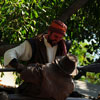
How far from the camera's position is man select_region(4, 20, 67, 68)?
2967 mm

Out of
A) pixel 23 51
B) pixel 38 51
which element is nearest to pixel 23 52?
pixel 23 51

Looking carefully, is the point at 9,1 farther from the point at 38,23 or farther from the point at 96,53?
the point at 96,53

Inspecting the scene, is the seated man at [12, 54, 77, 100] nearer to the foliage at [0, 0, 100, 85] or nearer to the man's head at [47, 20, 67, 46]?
the man's head at [47, 20, 67, 46]

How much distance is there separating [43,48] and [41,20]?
92.6 inches

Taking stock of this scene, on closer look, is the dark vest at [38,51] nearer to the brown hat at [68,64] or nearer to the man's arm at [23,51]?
the man's arm at [23,51]

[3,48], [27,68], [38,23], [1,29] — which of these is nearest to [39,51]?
[27,68]

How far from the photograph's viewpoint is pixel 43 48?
3.08 meters

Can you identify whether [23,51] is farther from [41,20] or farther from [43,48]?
[41,20]

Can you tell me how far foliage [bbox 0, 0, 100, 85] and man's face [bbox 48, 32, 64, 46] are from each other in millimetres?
1530

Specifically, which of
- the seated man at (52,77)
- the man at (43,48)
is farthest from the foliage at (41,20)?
the seated man at (52,77)

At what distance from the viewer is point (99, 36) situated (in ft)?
21.6

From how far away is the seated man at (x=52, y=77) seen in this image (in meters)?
2.63

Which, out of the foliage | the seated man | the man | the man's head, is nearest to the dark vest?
the man

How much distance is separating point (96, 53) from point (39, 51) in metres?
3.92
